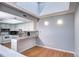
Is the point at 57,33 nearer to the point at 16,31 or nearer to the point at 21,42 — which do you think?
the point at 21,42

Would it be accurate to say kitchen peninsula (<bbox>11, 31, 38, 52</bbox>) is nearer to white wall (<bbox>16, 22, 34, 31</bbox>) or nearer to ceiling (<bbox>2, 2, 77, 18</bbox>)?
white wall (<bbox>16, 22, 34, 31</bbox>)

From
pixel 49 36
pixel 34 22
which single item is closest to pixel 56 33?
pixel 49 36

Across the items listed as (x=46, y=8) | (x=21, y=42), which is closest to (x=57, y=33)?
(x=46, y=8)

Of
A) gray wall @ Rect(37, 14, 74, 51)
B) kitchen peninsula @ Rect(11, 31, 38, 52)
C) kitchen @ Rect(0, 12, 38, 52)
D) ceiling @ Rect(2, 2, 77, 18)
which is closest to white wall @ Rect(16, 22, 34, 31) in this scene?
kitchen @ Rect(0, 12, 38, 52)

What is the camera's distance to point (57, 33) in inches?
167

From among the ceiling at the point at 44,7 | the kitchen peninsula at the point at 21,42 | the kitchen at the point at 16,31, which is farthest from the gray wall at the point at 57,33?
the ceiling at the point at 44,7

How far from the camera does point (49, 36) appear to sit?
15.2 ft

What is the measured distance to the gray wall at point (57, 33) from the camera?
12.3 ft

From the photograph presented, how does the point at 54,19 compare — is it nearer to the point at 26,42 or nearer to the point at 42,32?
the point at 42,32

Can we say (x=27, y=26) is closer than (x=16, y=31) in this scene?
No

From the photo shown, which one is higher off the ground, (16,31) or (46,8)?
(46,8)

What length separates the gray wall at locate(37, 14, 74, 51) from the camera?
3.76 metres

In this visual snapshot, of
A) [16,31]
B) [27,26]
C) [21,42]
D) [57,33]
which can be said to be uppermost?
[27,26]

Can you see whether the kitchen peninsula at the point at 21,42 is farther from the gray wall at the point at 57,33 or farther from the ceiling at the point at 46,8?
the ceiling at the point at 46,8
